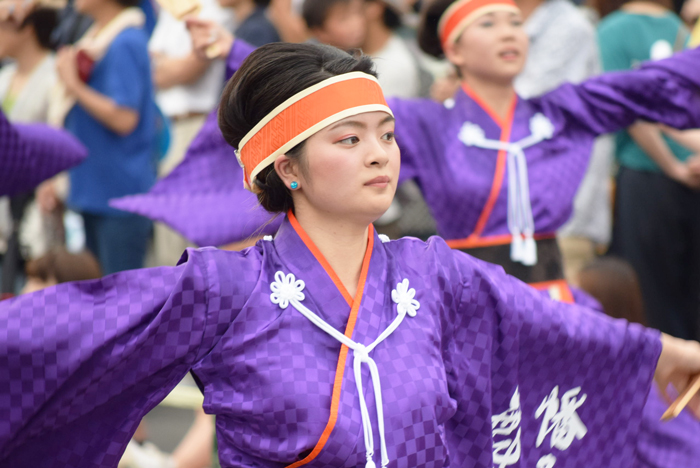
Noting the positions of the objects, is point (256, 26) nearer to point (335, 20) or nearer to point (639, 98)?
point (335, 20)

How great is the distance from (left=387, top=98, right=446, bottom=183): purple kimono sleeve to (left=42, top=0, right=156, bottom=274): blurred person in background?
1334 millimetres

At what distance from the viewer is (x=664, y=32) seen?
13.3 feet

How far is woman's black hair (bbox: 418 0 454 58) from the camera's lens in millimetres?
3215

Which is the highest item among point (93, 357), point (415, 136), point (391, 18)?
point (93, 357)

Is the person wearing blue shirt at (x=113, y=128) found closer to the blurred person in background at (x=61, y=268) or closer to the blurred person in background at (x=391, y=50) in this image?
the blurred person in background at (x=61, y=268)

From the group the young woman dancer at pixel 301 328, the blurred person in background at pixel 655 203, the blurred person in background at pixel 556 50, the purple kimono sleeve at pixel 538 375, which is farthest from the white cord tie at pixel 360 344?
the blurred person in background at pixel 655 203

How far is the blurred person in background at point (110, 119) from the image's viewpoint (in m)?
3.87

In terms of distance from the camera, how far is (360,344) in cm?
186

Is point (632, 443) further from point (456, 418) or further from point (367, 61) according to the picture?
point (367, 61)

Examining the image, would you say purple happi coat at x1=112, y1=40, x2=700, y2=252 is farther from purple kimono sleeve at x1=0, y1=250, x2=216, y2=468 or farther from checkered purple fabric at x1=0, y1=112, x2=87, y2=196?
purple kimono sleeve at x1=0, y1=250, x2=216, y2=468

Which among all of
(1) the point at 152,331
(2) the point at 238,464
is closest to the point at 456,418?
(2) the point at 238,464

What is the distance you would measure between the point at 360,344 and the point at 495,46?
1.44 meters

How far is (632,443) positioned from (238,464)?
962mm

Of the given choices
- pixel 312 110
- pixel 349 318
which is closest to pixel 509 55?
pixel 312 110
